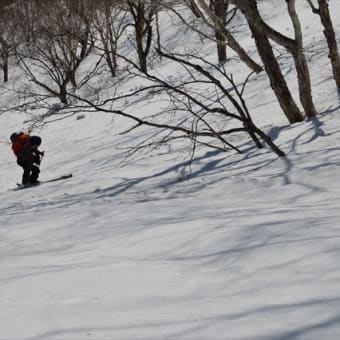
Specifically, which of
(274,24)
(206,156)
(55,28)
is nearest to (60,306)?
(206,156)

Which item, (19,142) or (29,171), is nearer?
(29,171)

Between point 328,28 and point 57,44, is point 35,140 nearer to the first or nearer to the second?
point 328,28

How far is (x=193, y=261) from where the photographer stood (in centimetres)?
304

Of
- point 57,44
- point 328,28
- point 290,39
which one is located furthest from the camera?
point 57,44

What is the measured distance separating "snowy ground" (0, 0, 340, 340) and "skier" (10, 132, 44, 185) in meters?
4.49

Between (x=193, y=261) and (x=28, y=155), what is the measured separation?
8548 mm

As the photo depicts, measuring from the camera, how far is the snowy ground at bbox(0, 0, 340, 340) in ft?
6.97

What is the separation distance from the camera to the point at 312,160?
21.5 feet

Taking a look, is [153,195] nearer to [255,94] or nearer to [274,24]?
[255,94]

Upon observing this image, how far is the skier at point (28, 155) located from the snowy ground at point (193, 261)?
14.7 feet

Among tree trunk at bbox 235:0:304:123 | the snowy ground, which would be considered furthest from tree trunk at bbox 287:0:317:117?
the snowy ground

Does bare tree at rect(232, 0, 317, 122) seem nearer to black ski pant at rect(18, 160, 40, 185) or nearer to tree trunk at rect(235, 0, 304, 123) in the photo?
tree trunk at rect(235, 0, 304, 123)

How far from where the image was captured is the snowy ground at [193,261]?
212cm

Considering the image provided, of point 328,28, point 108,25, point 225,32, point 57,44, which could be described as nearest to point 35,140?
point 225,32
